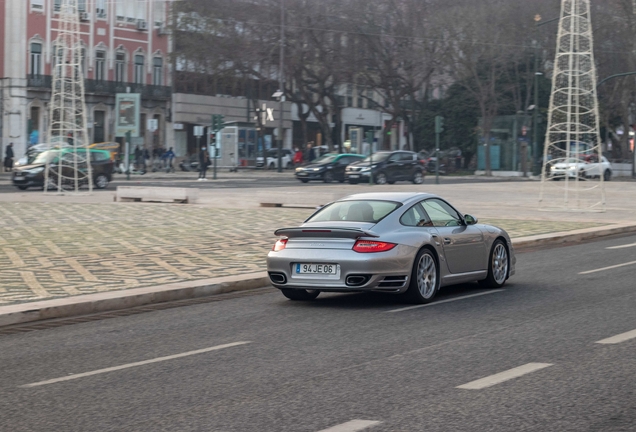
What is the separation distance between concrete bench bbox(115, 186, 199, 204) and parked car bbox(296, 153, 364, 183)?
18609mm

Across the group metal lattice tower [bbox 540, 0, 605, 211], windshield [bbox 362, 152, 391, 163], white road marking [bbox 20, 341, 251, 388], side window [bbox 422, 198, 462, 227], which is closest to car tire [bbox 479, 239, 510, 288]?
side window [bbox 422, 198, 462, 227]

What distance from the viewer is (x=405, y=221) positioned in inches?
460

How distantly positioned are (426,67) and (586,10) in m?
36.3

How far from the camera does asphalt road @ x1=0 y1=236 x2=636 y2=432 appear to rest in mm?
6234

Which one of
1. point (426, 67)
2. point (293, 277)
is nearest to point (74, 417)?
point (293, 277)

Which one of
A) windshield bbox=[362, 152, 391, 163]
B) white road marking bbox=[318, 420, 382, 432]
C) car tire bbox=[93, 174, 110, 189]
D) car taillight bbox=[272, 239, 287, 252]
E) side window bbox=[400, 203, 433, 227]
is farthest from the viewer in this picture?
windshield bbox=[362, 152, 391, 163]

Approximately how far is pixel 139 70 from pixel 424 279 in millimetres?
66334

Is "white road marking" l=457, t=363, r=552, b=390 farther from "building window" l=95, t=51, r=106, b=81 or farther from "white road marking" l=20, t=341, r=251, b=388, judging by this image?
"building window" l=95, t=51, r=106, b=81

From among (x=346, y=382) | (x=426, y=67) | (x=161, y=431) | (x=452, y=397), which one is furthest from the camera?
(x=426, y=67)

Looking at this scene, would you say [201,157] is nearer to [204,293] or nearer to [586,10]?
[586,10]

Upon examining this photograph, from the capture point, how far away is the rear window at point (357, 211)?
38.3 ft

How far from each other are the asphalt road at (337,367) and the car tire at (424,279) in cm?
24

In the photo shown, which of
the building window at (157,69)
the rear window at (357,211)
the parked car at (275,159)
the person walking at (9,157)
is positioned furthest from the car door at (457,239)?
the building window at (157,69)

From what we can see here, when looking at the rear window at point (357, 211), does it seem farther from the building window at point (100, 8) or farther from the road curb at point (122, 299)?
the building window at point (100, 8)
